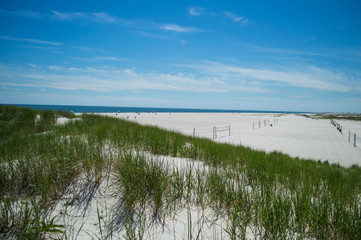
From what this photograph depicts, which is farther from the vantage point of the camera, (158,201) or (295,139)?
(295,139)

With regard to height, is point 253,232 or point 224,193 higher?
point 224,193

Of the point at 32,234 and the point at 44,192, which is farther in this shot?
the point at 44,192

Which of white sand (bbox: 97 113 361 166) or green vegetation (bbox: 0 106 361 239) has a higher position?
green vegetation (bbox: 0 106 361 239)

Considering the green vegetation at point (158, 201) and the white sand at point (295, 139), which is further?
the white sand at point (295, 139)

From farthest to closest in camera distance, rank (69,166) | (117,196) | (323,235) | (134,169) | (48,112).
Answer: (48,112) → (69,166) → (134,169) → (117,196) → (323,235)

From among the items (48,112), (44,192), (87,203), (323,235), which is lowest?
(323,235)

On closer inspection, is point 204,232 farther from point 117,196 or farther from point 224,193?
point 117,196

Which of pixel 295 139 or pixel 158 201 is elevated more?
pixel 158 201

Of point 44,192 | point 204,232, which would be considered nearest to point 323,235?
point 204,232

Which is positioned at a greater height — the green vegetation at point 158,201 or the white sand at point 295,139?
the green vegetation at point 158,201

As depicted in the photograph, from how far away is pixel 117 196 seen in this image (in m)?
2.66

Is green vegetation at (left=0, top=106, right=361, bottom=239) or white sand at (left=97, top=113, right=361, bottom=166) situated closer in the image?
green vegetation at (left=0, top=106, right=361, bottom=239)

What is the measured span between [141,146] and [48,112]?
12.4 m

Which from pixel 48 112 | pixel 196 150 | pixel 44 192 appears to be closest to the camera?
pixel 44 192
